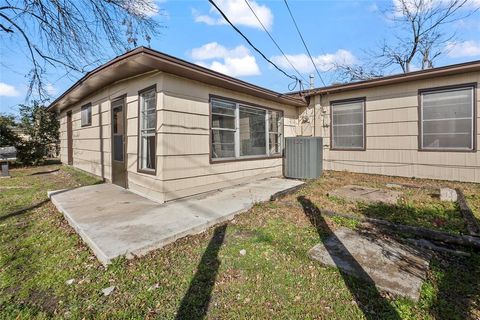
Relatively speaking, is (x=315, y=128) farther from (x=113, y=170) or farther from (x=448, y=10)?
(x=448, y=10)

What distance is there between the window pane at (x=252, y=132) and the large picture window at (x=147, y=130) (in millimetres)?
2344

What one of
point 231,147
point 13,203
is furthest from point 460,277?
point 13,203

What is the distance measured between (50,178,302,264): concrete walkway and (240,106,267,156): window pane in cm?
132

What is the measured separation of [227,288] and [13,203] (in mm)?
5466

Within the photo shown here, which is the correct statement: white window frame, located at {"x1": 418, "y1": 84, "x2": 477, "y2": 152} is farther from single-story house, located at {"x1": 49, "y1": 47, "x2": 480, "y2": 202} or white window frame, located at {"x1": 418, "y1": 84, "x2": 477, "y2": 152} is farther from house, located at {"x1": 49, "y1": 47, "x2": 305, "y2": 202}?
house, located at {"x1": 49, "y1": 47, "x2": 305, "y2": 202}

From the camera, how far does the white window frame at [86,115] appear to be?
26.8 ft

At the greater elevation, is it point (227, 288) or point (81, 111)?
point (81, 111)

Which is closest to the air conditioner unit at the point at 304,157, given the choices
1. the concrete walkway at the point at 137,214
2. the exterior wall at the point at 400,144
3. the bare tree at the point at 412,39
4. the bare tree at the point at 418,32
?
the concrete walkway at the point at 137,214

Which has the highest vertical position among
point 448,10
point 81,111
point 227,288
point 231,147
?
point 448,10

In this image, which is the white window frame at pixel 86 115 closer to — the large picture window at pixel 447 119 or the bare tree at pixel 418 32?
the large picture window at pixel 447 119

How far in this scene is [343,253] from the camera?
2896 mm

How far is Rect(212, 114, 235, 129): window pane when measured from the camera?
590 centimetres

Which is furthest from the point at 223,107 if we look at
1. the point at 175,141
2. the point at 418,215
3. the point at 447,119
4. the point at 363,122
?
the point at 447,119

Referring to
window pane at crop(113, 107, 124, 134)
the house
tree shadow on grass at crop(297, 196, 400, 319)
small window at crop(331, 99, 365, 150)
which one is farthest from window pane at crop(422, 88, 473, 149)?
window pane at crop(113, 107, 124, 134)
